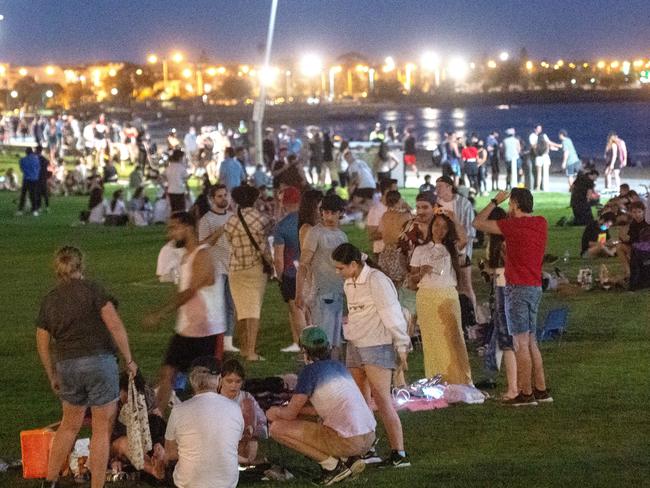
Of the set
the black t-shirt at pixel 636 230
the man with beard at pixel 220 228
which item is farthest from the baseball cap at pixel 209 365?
the black t-shirt at pixel 636 230

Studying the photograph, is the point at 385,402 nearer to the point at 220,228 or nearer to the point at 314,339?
the point at 314,339

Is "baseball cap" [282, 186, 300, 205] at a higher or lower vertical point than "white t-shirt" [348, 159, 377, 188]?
higher

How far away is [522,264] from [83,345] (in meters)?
3.88

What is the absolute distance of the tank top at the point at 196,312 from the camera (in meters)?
9.95

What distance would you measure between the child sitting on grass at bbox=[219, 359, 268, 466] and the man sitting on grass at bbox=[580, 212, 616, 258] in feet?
38.4

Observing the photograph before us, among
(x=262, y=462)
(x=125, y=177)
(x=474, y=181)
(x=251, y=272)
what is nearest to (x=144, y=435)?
(x=262, y=462)

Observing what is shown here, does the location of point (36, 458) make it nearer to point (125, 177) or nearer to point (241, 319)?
point (241, 319)

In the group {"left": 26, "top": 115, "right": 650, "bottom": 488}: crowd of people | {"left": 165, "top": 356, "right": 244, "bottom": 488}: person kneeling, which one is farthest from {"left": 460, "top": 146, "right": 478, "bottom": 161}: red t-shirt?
{"left": 165, "top": 356, "right": 244, "bottom": 488}: person kneeling

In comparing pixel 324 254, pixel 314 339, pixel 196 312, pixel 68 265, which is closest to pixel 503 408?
pixel 324 254

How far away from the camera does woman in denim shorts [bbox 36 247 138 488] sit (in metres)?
8.02

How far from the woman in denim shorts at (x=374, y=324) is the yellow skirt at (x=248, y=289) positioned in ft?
12.2

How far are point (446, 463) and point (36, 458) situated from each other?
2.87 m

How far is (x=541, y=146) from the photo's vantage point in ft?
114

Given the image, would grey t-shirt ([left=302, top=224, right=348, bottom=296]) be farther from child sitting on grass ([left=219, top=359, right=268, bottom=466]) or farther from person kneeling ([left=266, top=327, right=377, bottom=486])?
person kneeling ([left=266, top=327, right=377, bottom=486])
